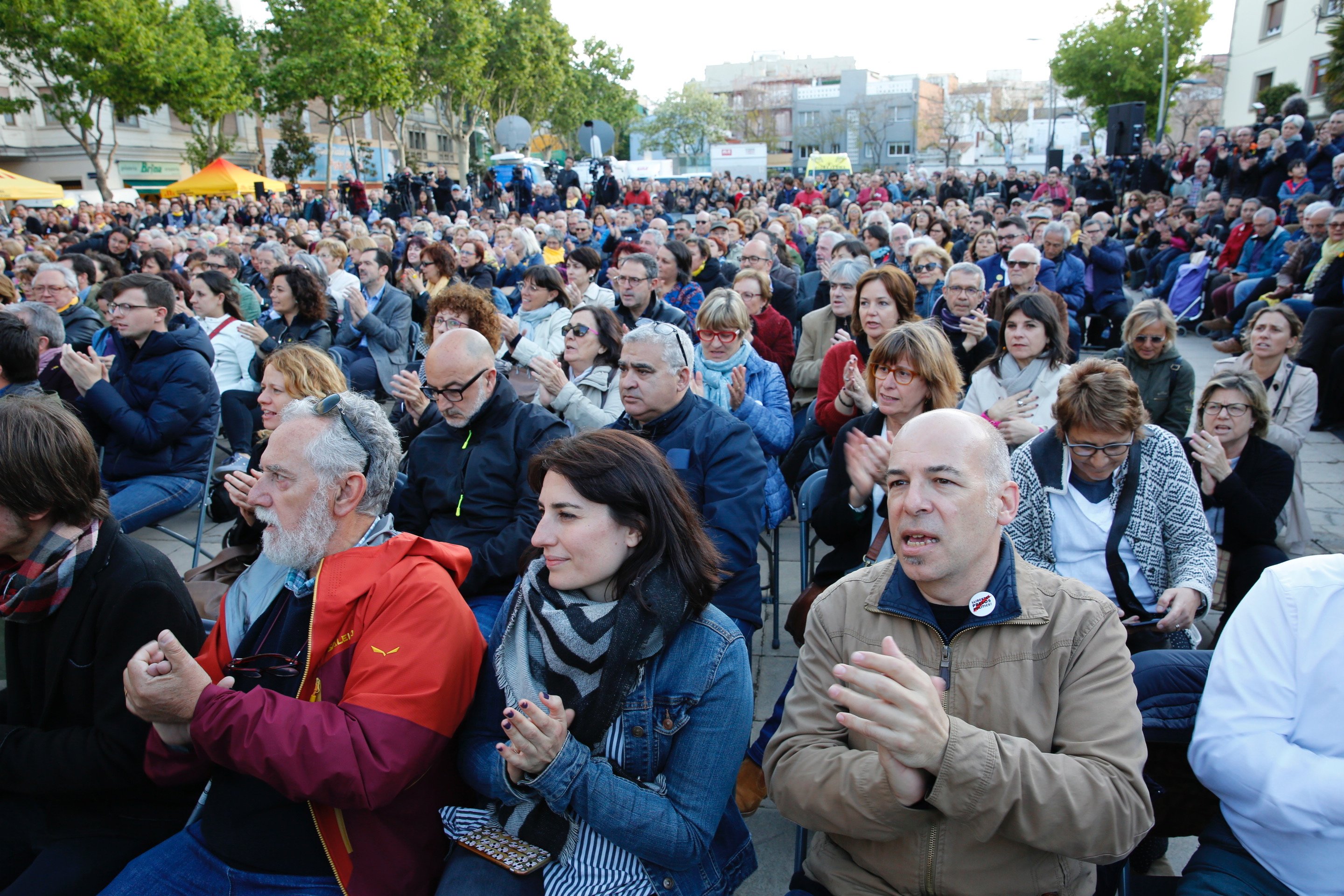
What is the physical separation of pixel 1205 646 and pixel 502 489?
2.81 metres

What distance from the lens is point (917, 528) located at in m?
1.90

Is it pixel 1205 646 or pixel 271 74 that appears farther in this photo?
pixel 271 74

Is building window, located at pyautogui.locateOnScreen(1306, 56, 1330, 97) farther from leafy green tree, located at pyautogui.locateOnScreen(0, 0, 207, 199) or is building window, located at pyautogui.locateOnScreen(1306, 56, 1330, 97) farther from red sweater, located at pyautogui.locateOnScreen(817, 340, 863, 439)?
leafy green tree, located at pyautogui.locateOnScreen(0, 0, 207, 199)

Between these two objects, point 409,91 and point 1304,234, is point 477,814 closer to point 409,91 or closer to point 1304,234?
point 1304,234

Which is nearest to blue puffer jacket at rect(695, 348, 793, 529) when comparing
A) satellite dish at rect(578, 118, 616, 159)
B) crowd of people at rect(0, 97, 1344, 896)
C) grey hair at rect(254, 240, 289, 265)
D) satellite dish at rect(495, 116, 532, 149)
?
crowd of people at rect(0, 97, 1344, 896)

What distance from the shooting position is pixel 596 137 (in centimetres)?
2812

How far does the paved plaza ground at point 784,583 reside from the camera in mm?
2723

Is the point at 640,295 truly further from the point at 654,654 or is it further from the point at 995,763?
the point at 995,763

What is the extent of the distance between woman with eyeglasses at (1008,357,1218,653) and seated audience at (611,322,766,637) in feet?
3.23

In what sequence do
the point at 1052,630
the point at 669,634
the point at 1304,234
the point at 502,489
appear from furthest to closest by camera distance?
1. the point at 1304,234
2. the point at 502,489
3. the point at 669,634
4. the point at 1052,630

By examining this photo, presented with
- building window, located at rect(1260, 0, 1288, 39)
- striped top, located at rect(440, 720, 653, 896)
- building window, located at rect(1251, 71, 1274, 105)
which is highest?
building window, located at rect(1260, 0, 1288, 39)

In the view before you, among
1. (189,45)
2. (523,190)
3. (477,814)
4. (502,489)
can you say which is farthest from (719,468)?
(189,45)

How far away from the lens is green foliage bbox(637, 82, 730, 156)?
79188 mm

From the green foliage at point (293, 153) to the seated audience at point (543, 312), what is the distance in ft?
133
